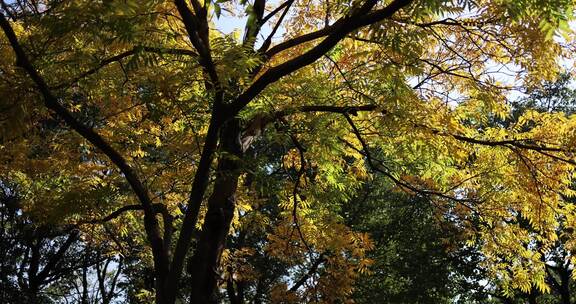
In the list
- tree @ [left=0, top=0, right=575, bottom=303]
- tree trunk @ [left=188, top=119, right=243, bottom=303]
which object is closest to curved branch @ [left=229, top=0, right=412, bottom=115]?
tree @ [left=0, top=0, right=575, bottom=303]

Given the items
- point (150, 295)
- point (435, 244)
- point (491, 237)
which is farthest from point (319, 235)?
point (435, 244)

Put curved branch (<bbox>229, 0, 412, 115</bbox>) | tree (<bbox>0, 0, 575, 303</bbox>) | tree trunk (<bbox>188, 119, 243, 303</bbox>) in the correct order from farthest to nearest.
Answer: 1. tree trunk (<bbox>188, 119, 243, 303</bbox>)
2. tree (<bbox>0, 0, 575, 303</bbox>)
3. curved branch (<bbox>229, 0, 412, 115</bbox>)

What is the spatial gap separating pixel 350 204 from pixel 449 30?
11099 millimetres

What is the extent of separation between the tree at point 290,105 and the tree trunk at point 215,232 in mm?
16

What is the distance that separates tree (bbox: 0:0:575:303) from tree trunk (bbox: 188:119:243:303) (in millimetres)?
16

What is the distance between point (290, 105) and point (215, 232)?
5.46 feet

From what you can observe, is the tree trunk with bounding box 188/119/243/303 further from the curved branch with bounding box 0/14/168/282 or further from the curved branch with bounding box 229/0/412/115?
the curved branch with bounding box 229/0/412/115

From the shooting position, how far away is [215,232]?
17.5ft

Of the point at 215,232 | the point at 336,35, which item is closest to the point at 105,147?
the point at 215,232

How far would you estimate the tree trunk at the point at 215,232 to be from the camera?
5.21m

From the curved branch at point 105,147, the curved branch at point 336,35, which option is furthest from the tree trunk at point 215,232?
the curved branch at point 336,35

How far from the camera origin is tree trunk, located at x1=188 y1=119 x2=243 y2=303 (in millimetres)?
5207

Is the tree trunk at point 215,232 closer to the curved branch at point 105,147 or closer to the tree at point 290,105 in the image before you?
the tree at point 290,105

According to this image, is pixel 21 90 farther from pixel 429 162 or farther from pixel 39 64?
pixel 429 162
